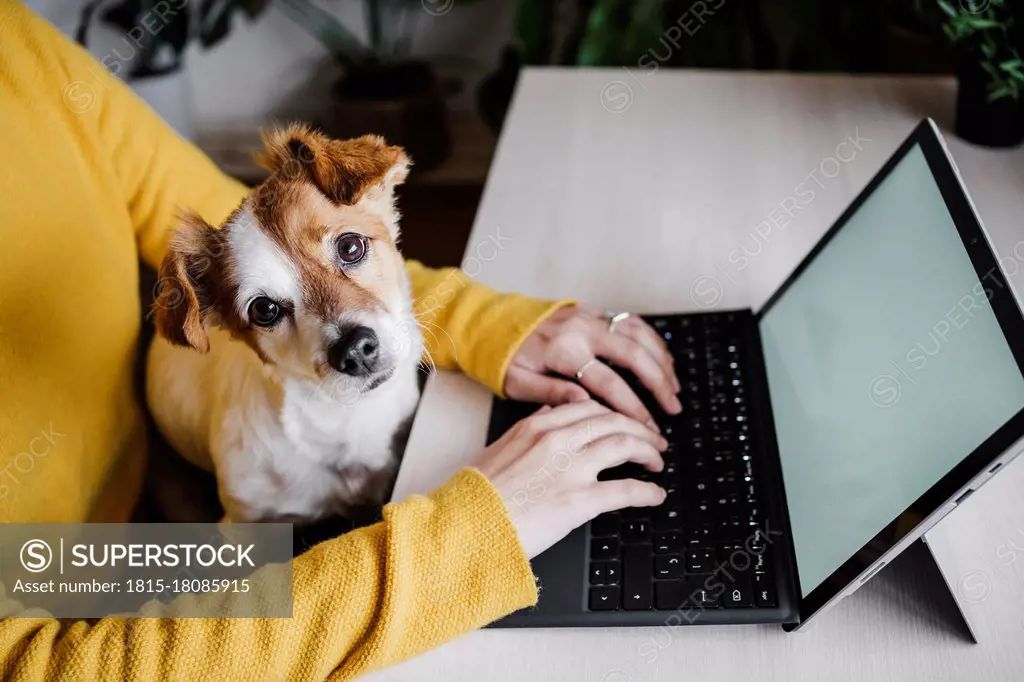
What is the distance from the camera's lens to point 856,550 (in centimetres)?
63

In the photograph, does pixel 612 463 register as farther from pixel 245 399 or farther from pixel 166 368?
pixel 166 368

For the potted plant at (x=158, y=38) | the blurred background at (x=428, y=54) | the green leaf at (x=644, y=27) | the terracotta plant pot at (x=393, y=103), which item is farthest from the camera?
the terracotta plant pot at (x=393, y=103)

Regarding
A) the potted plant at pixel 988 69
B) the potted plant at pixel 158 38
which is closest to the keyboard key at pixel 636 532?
the potted plant at pixel 988 69

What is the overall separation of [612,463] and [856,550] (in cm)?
23

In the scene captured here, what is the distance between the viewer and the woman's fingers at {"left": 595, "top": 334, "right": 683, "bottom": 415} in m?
0.87

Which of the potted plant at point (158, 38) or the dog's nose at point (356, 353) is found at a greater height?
the dog's nose at point (356, 353)

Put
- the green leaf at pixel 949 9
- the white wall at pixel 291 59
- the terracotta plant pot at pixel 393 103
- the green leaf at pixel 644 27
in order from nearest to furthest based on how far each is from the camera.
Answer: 1. the green leaf at pixel 949 9
2. the green leaf at pixel 644 27
3. the terracotta plant pot at pixel 393 103
4. the white wall at pixel 291 59

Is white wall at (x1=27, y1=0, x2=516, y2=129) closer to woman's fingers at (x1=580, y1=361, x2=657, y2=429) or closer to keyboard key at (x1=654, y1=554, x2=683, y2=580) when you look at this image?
woman's fingers at (x1=580, y1=361, x2=657, y2=429)

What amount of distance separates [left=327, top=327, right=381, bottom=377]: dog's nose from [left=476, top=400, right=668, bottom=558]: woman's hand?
0.14 metres

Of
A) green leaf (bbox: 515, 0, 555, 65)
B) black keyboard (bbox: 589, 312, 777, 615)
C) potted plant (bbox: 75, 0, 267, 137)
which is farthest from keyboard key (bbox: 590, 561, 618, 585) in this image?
potted plant (bbox: 75, 0, 267, 137)

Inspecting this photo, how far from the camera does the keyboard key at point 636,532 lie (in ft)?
2.43

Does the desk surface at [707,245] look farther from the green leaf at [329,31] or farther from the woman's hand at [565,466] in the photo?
the green leaf at [329,31]

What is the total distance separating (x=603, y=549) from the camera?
0.74 meters

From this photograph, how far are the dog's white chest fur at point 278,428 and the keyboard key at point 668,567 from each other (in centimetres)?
33
